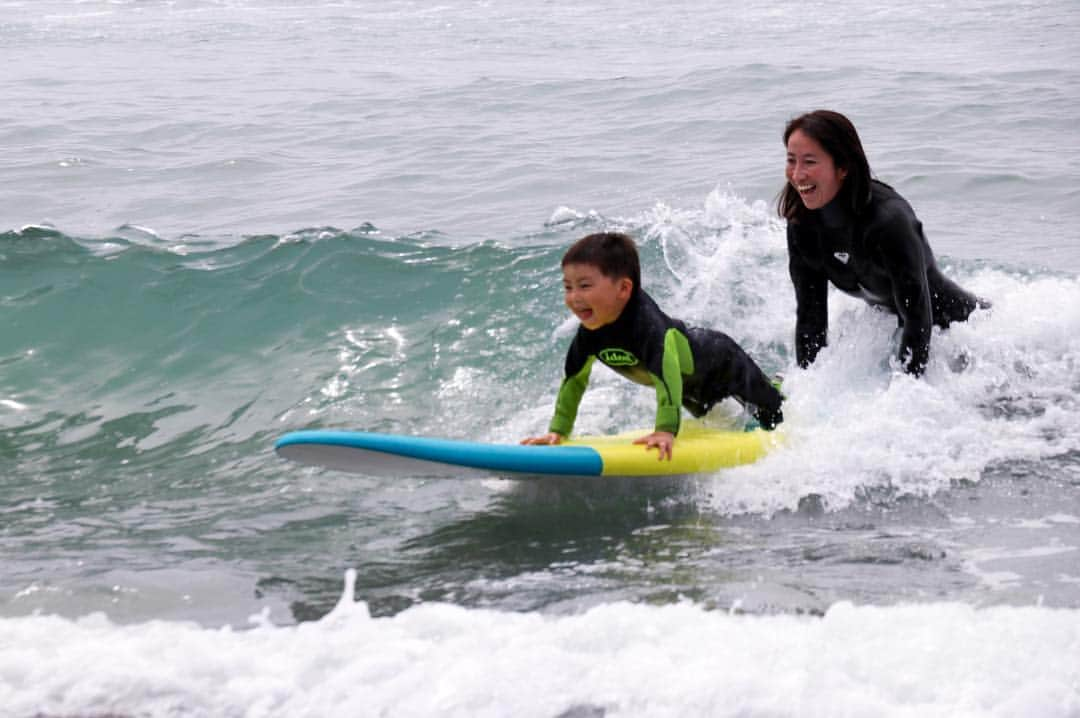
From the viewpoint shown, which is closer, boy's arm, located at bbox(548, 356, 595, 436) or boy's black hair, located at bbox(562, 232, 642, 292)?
boy's black hair, located at bbox(562, 232, 642, 292)

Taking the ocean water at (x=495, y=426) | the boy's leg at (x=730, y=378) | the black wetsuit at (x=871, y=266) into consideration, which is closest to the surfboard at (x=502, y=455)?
the ocean water at (x=495, y=426)

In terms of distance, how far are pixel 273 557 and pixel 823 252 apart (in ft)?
8.49

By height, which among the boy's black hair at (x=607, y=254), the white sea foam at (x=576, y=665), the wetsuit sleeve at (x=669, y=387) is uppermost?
the boy's black hair at (x=607, y=254)

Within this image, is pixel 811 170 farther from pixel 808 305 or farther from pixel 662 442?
pixel 662 442

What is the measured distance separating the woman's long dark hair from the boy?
0.78m

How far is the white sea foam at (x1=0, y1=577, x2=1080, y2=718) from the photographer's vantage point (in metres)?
3.32

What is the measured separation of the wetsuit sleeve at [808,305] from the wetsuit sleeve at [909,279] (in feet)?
1.11

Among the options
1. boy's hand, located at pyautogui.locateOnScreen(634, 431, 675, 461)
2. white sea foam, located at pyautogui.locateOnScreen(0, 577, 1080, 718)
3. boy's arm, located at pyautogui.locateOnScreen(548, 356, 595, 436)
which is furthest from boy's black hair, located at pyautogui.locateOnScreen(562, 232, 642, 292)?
white sea foam, located at pyautogui.locateOnScreen(0, 577, 1080, 718)

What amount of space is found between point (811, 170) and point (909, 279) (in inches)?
24.2

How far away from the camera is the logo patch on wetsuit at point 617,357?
5.02 metres

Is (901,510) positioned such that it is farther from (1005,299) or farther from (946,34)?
(946,34)

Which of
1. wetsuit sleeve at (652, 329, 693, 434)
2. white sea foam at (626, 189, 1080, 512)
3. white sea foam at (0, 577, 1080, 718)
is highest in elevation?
wetsuit sleeve at (652, 329, 693, 434)

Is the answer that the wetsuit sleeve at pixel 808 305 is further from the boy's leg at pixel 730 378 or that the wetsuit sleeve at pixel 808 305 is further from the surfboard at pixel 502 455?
Result: the surfboard at pixel 502 455

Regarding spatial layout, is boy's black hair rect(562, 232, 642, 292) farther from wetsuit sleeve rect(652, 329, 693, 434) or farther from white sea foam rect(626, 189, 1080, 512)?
white sea foam rect(626, 189, 1080, 512)
